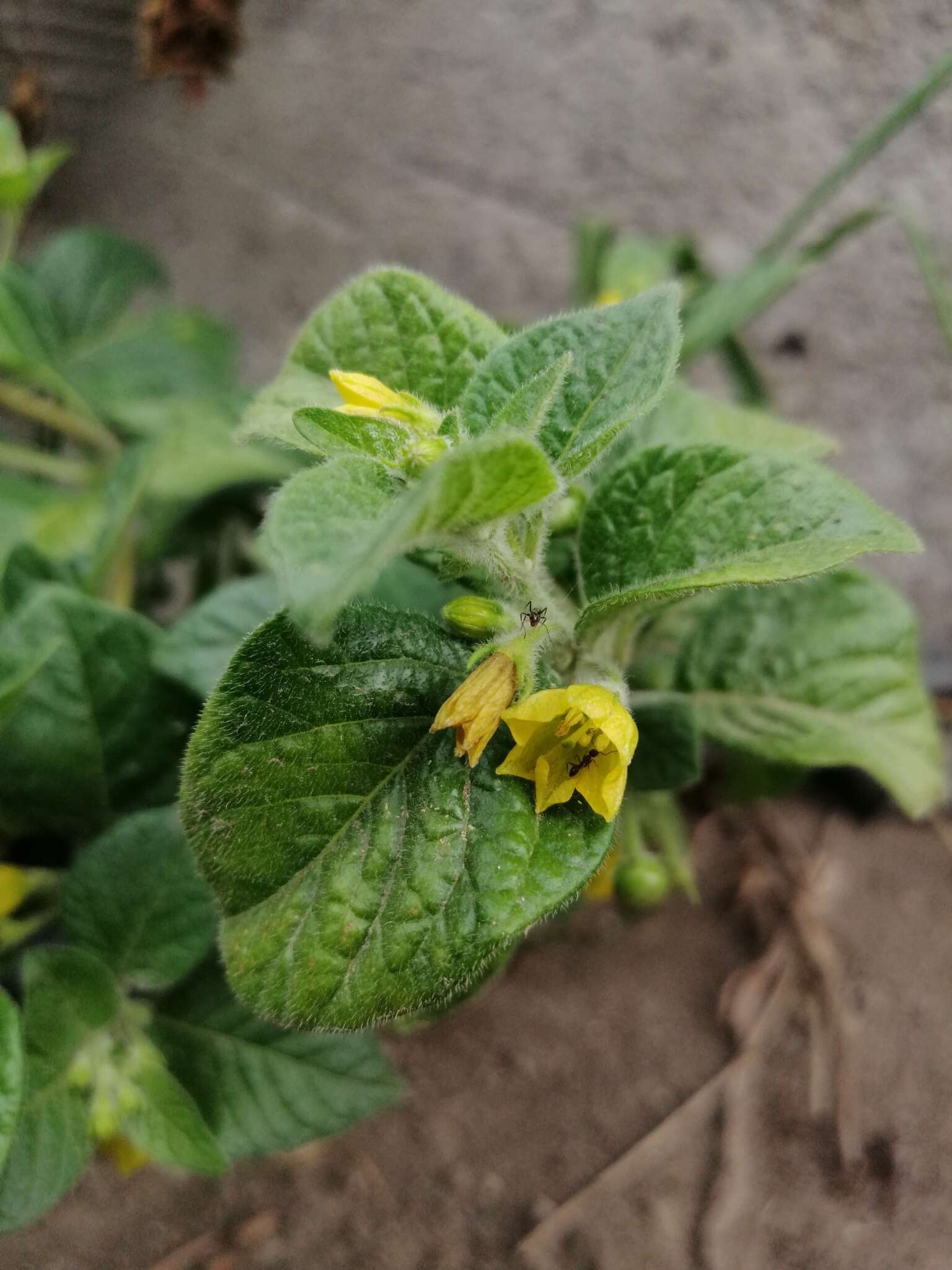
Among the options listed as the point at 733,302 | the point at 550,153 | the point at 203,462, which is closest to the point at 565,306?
the point at 550,153

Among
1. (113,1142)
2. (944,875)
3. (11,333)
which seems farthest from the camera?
(944,875)

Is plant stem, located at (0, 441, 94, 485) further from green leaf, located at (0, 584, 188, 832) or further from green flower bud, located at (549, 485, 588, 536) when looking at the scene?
green flower bud, located at (549, 485, 588, 536)

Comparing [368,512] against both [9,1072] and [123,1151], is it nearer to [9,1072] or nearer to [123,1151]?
[9,1072]

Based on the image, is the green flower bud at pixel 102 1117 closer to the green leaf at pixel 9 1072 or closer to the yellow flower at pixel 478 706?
the green leaf at pixel 9 1072

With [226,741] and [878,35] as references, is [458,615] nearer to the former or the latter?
[226,741]

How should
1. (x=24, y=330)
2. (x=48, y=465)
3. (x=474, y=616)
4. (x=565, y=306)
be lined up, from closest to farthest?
(x=474, y=616) → (x=24, y=330) → (x=48, y=465) → (x=565, y=306)

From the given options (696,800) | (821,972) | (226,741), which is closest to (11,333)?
(226,741)

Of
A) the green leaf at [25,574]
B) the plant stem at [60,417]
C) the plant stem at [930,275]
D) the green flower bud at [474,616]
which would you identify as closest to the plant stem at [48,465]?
the plant stem at [60,417]
